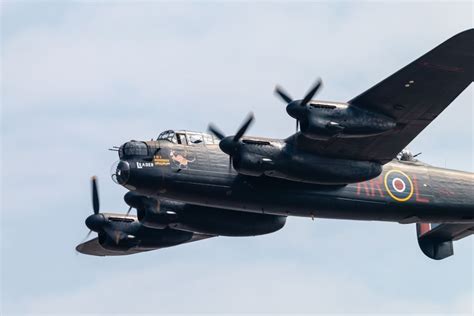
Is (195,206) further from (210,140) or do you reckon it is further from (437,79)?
(437,79)

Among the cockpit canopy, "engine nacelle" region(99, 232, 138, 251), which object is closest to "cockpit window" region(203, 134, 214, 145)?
the cockpit canopy

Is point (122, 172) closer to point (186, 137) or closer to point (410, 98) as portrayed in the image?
point (186, 137)

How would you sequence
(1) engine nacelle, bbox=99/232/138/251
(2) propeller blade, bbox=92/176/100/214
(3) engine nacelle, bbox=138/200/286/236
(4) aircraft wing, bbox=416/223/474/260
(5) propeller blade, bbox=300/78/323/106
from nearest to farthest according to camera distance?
(5) propeller blade, bbox=300/78/323/106, (3) engine nacelle, bbox=138/200/286/236, (4) aircraft wing, bbox=416/223/474/260, (1) engine nacelle, bbox=99/232/138/251, (2) propeller blade, bbox=92/176/100/214

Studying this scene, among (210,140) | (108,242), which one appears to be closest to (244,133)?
(210,140)

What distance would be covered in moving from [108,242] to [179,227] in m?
4.58

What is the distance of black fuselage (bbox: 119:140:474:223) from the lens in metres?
47.4

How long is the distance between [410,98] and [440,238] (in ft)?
34.6

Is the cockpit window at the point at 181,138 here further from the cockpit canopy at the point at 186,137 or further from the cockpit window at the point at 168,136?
the cockpit window at the point at 168,136

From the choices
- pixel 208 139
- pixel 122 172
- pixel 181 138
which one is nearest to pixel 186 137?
pixel 181 138

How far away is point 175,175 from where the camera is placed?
155 feet

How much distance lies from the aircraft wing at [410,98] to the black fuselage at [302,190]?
177cm

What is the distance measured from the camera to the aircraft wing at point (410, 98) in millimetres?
45469

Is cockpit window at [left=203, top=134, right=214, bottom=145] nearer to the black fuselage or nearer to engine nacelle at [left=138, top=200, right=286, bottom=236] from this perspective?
the black fuselage

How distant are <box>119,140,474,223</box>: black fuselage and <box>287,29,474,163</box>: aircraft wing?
69.5 inches
